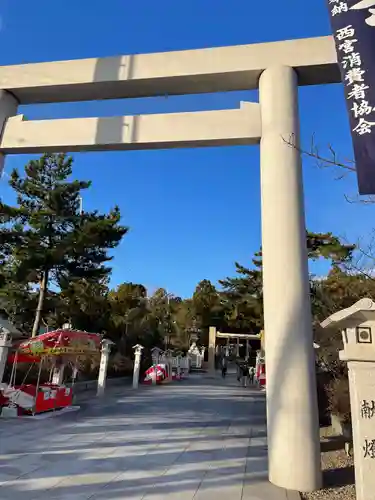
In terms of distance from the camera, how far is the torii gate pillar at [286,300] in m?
5.02

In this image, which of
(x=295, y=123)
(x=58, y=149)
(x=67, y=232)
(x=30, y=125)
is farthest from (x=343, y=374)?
(x=67, y=232)

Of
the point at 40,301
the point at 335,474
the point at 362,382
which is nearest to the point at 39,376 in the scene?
the point at 335,474

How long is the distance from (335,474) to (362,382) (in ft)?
7.47

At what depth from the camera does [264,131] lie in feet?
20.5

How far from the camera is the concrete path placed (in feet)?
15.2

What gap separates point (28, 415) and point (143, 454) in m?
5.16

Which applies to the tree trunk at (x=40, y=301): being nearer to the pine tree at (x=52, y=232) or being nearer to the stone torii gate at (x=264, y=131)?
the pine tree at (x=52, y=232)

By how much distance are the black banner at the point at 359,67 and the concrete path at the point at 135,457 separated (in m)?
4.25

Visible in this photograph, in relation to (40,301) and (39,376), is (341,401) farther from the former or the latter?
(40,301)

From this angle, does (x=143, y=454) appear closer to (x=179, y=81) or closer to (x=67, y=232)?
(x=179, y=81)

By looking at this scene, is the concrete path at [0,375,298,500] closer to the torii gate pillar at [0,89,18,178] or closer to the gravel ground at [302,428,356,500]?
the gravel ground at [302,428,356,500]

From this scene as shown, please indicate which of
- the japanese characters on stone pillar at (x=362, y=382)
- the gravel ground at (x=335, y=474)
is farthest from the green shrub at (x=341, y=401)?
the japanese characters on stone pillar at (x=362, y=382)

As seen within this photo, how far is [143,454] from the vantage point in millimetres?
6484

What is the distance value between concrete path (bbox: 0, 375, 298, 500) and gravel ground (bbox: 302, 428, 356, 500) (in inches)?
21.5
